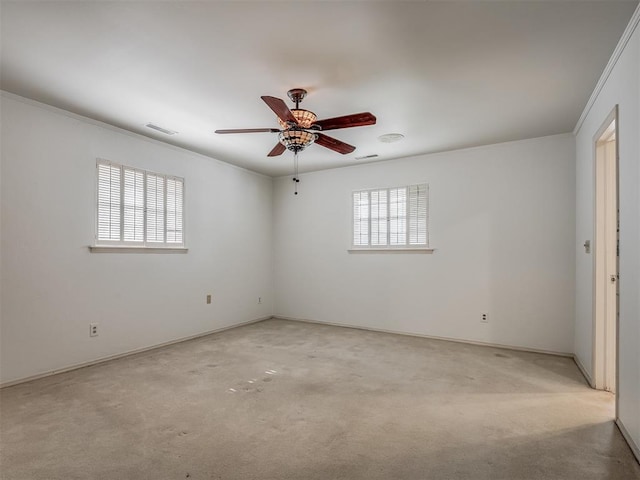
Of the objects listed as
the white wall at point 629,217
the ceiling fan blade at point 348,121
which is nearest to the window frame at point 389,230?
the white wall at point 629,217

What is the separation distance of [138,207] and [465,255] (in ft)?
13.9

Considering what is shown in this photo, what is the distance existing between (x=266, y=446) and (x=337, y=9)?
2.65 meters

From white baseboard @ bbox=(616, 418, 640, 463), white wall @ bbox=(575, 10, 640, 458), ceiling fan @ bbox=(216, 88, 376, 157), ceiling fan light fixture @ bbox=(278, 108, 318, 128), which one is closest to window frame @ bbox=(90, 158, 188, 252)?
ceiling fan @ bbox=(216, 88, 376, 157)

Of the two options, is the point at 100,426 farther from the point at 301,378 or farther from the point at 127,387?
the point at 301,378

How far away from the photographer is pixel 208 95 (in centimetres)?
319

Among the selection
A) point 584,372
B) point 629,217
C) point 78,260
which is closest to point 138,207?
point 78,260

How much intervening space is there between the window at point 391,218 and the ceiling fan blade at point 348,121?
2.59 meters

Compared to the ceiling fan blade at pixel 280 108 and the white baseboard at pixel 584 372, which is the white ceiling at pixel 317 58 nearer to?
the ceiling fan blade at pixel 280 108

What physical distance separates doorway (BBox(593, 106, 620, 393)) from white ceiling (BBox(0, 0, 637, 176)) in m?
0.64

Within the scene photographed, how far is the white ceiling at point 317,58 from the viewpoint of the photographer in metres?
2.10

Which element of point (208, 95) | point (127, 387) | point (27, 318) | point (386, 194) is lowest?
point (127, 387)

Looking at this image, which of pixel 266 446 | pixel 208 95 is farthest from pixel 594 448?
pixel 208 95

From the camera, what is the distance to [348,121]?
2.84 metres

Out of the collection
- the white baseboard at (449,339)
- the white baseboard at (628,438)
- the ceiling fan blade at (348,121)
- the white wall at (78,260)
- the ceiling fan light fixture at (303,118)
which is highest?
the ceiling fan light fixture at (303,118)
